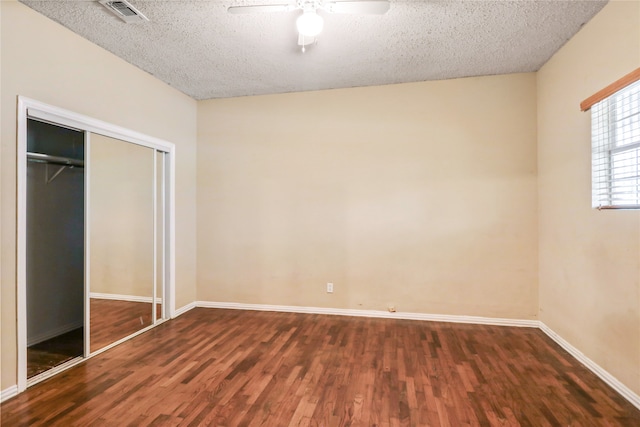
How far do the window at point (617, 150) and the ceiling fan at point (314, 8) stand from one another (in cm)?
176

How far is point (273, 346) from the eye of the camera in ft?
9.79

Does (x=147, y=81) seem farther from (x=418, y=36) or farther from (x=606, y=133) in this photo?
(x=606, y=133)

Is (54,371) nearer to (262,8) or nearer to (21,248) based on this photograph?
(21,248)

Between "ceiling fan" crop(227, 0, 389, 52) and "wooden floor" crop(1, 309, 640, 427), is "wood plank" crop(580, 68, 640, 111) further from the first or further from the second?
"wooden floor" crop(1, 309, 640, 427)

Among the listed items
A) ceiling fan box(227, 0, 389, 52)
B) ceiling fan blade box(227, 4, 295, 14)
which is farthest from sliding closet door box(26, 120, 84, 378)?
ceiling fan box(227, 0, 389, 52)

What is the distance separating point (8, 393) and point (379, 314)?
3.27 metres

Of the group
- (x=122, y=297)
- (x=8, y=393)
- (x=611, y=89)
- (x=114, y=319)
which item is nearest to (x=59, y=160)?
(x=122, y=297)

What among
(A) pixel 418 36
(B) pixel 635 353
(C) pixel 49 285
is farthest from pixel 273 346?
(A) pixel 418 36

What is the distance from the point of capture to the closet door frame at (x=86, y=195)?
2203 mm

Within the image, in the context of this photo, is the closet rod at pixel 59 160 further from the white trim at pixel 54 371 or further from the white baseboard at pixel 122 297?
the white trim at pixel 54 371

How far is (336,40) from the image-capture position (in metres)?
2.77

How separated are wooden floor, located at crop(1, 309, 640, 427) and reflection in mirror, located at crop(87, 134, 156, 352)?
25 cm

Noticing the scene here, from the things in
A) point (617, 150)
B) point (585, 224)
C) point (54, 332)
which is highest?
point (617, 150)

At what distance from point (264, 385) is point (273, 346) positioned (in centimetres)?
67
